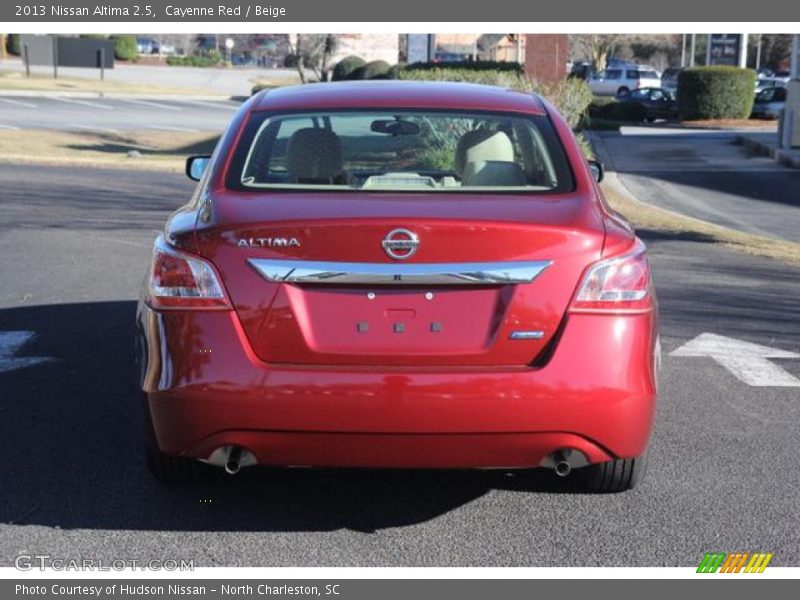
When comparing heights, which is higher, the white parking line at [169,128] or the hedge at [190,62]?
the white parking line at [169,128]

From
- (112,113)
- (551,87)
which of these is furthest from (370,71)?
(551,87)

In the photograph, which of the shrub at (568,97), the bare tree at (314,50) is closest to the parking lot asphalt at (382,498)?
the shrub at (568,97)

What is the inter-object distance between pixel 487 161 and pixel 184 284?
151 centimetres

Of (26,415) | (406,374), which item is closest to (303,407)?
(406,374)

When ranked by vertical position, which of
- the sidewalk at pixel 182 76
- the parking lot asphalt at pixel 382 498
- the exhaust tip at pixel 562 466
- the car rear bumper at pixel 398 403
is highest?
the car rear bumper at pixel 398 403

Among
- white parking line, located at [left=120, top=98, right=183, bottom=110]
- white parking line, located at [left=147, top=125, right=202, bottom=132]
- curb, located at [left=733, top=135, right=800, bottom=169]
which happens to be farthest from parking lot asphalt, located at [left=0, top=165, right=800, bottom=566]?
white parking line, located at [left=120, top=98, right=183, bottom=110]

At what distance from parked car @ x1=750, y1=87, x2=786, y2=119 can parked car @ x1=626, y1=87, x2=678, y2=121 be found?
2.69 metres

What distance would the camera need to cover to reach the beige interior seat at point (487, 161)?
4965mm

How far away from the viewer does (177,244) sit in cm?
438

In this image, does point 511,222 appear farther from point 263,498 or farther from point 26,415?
point 26,415

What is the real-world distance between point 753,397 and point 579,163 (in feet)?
7.47

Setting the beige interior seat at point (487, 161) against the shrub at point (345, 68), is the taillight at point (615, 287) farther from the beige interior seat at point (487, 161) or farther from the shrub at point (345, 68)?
the shrub at point (345, 68)

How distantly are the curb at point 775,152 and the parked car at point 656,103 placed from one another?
12.6m

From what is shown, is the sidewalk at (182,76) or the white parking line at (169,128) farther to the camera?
the sidewalk at (182,76)
